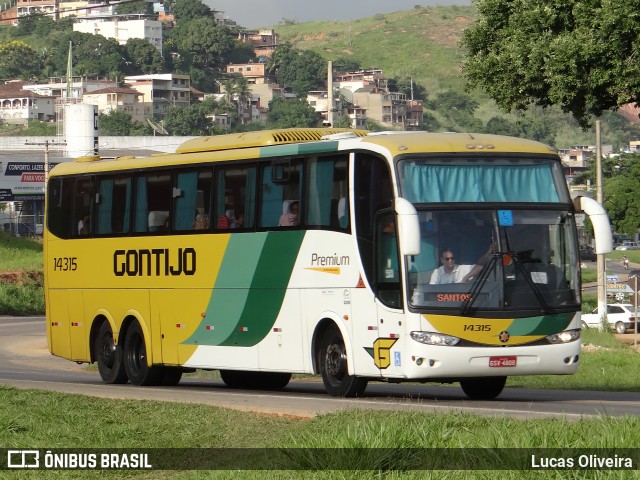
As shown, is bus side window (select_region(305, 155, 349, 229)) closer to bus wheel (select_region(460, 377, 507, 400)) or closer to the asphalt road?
the asphalt road

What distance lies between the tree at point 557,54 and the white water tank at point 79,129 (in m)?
101

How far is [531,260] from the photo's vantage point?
18.2 m

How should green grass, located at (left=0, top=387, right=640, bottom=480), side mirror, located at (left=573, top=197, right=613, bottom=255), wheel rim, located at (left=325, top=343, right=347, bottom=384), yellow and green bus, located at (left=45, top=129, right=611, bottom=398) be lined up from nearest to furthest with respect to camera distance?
green grass, located at (left=0, top=387, right=640, bottom=480), yellow and green bus, located at (left=45, top=129, right=611, bottom=398), side mirror, located at (left=573, top=197, right=613, bottom=255), wheel rim, located at (left=325, top=343, right=347, bottom=384)

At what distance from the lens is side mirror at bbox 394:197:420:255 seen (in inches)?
681

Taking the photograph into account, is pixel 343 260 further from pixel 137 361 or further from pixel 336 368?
pixel 137 361

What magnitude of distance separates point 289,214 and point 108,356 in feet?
18.8

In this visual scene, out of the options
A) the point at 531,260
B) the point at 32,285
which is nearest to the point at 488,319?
the point at 531,260

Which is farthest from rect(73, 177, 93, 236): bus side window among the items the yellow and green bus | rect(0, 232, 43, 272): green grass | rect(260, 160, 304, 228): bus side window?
rect(0, 232, 43, 272): green grass

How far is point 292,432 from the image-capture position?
13.6 metres

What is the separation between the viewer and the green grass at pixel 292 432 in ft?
36.3

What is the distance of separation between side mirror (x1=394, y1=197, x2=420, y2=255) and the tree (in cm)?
1089

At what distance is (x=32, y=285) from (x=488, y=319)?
5154cm

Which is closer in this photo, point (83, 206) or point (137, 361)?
point (137, 361)

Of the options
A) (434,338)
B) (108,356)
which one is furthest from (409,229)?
(108,356)
